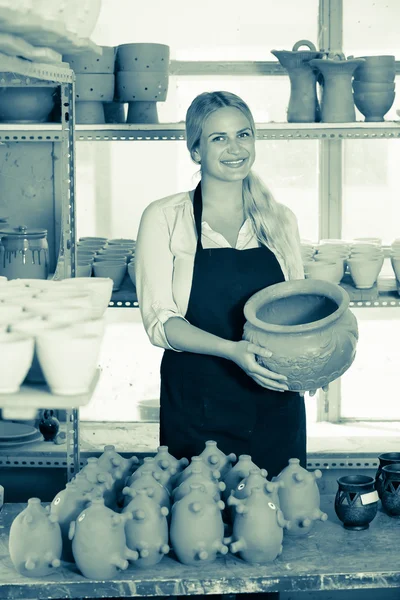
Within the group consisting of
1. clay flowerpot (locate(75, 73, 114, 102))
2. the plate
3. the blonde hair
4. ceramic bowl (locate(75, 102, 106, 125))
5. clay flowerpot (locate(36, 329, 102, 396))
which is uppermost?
clay flowerpot (locate(75, 73, 114, 102))

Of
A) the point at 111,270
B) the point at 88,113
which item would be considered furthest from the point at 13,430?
the point at 88,113

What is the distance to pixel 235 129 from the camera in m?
2.41

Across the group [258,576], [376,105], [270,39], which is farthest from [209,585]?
[270,39]

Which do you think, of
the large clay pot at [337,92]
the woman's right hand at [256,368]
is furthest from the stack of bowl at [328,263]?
the woman's right hand at [256,368]

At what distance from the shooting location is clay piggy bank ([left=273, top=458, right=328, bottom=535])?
1.90 metres

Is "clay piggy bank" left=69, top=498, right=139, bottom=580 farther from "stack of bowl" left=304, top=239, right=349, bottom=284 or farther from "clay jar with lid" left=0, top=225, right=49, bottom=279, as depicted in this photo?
"stack of bowl" left=304, top=239, right=349, bottom=284

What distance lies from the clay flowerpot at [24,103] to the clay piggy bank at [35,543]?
1774 millimetres

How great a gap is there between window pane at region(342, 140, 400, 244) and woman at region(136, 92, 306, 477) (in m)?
1.41

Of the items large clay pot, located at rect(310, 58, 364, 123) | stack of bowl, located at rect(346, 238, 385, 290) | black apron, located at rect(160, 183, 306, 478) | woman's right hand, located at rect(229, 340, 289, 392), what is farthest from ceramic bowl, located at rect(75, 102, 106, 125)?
woman's right hand, located at rect(229, 340, 289, 392)

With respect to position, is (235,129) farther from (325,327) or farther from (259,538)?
(259,538)

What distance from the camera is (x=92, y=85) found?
3230 millimetres

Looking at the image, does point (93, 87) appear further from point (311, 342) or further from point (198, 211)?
point (311, 342)

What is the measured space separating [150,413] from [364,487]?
2.16 metres

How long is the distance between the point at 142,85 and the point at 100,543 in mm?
1919
